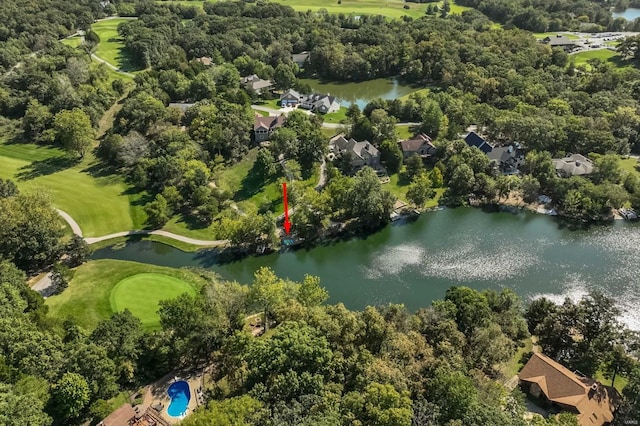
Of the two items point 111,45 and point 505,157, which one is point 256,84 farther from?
point 505,157

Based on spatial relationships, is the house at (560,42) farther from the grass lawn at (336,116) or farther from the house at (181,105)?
the house at (181,105)

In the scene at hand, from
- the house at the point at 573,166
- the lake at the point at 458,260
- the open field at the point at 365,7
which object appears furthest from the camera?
the open field at the point at 365,7

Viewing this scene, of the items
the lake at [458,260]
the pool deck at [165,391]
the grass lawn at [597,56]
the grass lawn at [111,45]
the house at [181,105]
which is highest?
the grass lawn at [111,45]

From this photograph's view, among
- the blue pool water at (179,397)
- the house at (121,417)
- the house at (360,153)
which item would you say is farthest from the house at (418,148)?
the house at (121,417)

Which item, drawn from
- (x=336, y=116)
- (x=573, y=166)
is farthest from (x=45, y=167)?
(x=573, y=166)

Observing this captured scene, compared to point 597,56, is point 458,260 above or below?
below

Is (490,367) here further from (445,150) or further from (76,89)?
(76,89)
